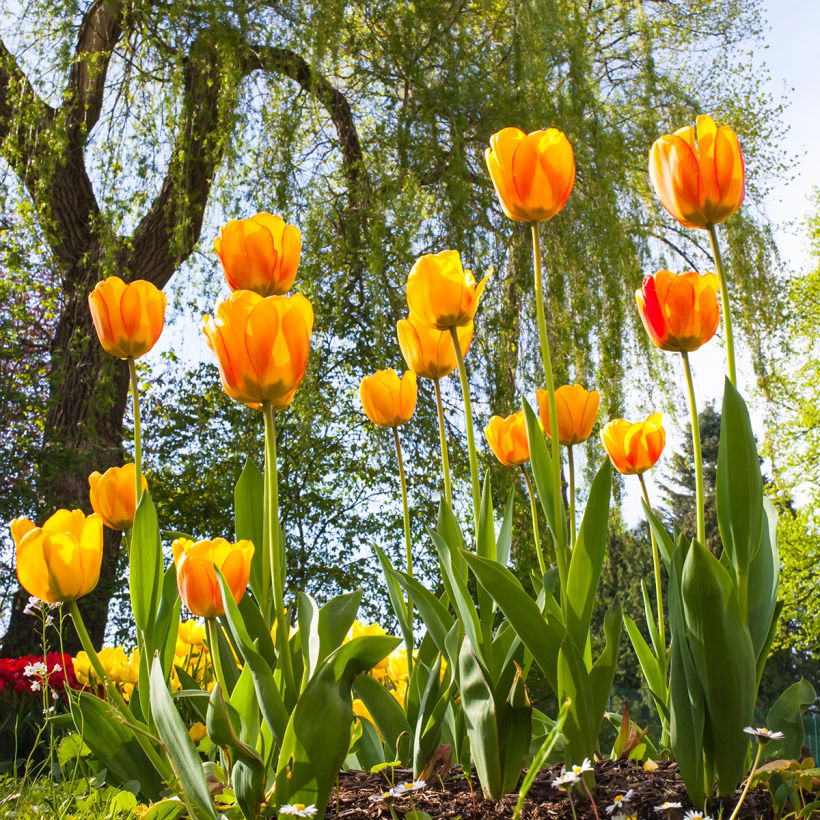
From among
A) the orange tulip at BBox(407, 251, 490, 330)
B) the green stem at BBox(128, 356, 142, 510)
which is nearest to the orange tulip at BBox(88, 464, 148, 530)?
the green stem at BBox(128, 356, 142, 510)

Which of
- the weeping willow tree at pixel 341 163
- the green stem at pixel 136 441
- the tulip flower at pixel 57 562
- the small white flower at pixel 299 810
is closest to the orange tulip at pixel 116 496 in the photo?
the green stem at pixel 136 441

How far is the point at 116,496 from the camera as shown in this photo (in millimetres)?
1279

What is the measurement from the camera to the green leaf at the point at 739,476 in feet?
3.14

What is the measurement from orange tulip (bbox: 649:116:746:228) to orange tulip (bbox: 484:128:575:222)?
0.33 ft

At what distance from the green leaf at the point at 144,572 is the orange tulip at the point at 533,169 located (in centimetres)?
56

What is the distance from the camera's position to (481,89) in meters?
5.10

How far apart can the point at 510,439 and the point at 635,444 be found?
0.19 meters

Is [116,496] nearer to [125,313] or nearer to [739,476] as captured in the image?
[125,313]

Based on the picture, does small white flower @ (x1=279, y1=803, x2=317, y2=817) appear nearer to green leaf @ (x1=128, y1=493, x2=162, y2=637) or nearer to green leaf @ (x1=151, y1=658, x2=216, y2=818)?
Answer: green leaf @ (x1=151, y1=658, x2=216, y2=818)

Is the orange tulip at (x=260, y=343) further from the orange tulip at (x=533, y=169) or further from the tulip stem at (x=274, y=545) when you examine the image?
the orange tulip at (x=533, y=169)

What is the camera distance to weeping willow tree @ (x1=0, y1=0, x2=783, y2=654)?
15.8 ft

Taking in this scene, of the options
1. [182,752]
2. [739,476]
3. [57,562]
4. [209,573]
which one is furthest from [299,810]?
[739,476]

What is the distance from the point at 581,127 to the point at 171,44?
229cm

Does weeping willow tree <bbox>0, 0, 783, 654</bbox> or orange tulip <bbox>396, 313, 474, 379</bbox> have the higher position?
weeping willow tree <bbox>0, 0, 783, 654</bbox>
